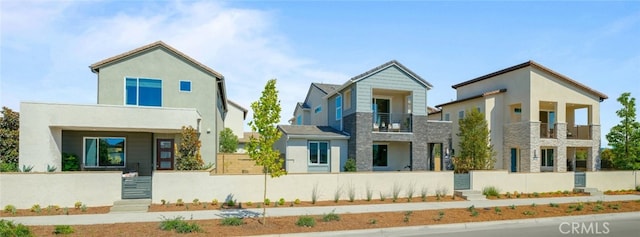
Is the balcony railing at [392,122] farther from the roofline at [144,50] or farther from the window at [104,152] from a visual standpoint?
the window at [104,152]

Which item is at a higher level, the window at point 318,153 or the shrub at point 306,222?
the window at point 318,153

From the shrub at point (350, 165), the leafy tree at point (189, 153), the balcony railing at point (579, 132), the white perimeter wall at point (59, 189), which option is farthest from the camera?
the balcony railing at point (579, 132)

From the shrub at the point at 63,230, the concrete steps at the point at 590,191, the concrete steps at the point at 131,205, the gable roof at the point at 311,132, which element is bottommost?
the concrete steps at the point at 590,191

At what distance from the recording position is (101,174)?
565 inches

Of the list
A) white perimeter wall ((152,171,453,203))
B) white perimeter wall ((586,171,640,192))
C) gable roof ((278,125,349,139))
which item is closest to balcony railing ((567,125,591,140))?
white perimeter wall ((586,171,640,192))

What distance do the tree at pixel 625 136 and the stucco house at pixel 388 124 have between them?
10916 millimetres

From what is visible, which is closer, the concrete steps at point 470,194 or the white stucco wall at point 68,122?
the white stucco wall at point 68,122

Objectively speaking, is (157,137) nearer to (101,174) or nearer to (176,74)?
(176,74)

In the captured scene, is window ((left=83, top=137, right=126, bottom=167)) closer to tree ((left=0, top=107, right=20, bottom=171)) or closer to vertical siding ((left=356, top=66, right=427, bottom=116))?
tree ((left=0, top=107, right=20, bottom=171))

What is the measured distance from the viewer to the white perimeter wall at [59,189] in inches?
534

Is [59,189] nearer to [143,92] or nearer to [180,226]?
[143,92]

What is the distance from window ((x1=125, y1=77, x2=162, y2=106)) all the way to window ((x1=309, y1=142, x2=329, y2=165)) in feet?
27.9

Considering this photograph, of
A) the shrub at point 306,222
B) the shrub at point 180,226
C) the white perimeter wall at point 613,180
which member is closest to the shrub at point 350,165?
the shrub at point 306,222

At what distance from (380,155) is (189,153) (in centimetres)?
1229
